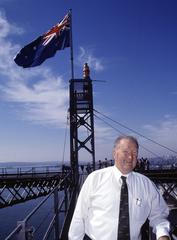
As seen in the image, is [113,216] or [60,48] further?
[60,48]

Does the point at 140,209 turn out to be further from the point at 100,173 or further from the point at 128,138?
the point at 128,138

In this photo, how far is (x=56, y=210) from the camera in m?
6.57

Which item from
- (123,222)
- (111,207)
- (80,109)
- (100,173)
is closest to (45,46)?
(80,109)

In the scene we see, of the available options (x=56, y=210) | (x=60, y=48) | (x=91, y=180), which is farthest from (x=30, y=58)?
(x=91, y=180)

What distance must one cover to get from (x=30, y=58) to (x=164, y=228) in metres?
14.7

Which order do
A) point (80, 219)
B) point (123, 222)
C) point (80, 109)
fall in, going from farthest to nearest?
point (80, 109) → point (80, 219) → point (123, 222)

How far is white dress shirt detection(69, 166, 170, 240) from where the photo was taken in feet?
10.9

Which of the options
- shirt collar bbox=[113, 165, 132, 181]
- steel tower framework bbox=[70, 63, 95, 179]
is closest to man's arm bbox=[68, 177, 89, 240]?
shirt collar bbox=[113, 165, 132, 181]

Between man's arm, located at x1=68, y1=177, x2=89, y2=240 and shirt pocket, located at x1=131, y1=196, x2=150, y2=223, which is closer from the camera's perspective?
shirt pocket, located at x1=131, y1=196, x2=150, y2=223

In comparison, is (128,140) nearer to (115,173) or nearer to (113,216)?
(115,173)

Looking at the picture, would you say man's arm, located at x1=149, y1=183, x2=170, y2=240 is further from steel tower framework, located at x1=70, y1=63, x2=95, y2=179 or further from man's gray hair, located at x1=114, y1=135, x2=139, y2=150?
steel tower framework, located at x1=70, y1=63, x2=95, y2=179

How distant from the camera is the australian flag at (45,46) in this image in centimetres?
1678

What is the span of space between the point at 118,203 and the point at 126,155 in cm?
49

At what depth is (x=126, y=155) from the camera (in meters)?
3.44
